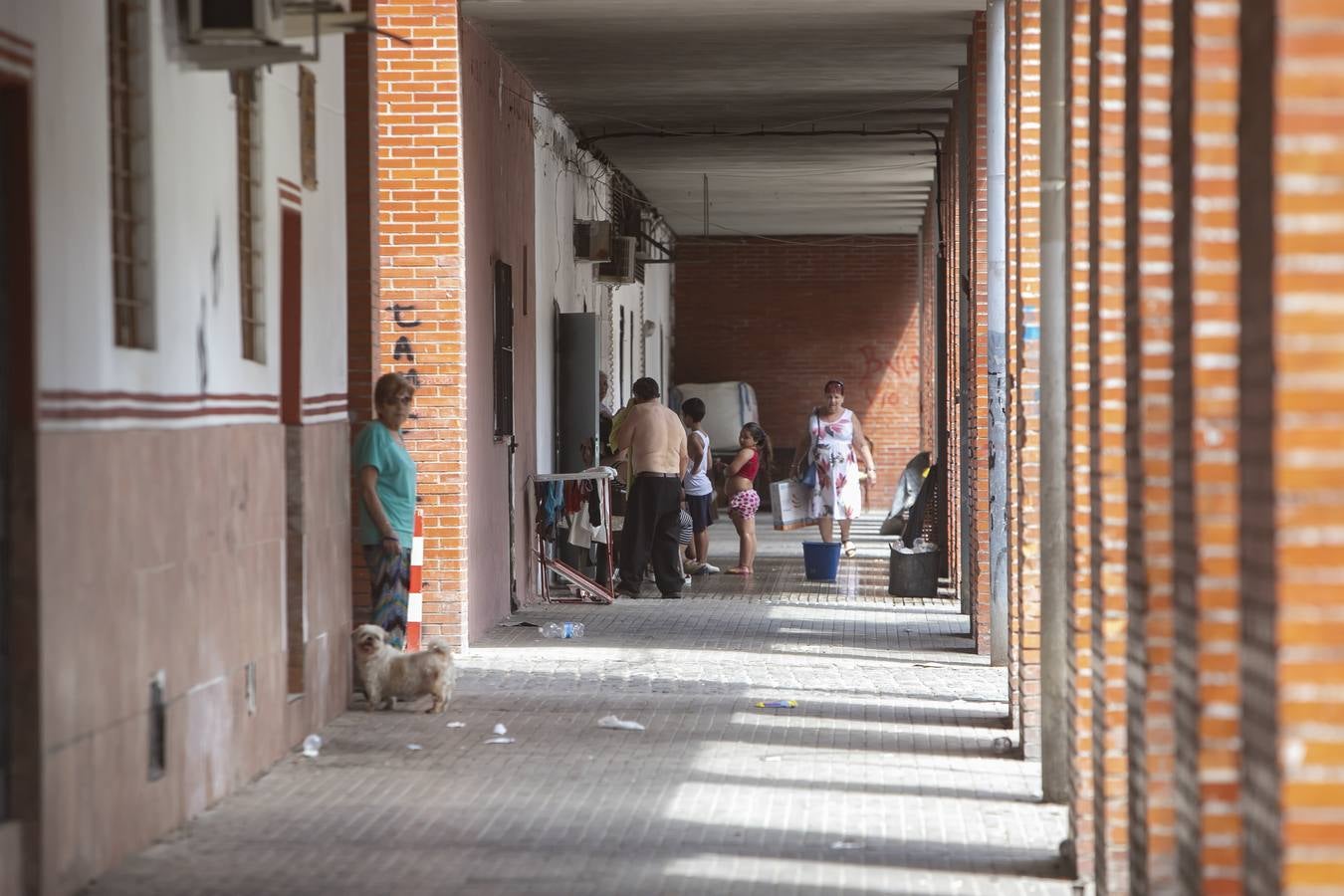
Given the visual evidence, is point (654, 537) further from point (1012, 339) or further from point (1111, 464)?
point (1111, 464)

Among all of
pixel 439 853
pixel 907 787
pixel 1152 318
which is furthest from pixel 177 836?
pixel 1152 318

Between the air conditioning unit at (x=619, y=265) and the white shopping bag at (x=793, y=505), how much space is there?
282 centimetres

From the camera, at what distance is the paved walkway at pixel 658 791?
21.1ft

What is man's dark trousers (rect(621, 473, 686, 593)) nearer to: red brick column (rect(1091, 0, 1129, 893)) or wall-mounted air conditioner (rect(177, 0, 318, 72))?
wall-mounted air conditioner (rect(177, 0, 318, 72))

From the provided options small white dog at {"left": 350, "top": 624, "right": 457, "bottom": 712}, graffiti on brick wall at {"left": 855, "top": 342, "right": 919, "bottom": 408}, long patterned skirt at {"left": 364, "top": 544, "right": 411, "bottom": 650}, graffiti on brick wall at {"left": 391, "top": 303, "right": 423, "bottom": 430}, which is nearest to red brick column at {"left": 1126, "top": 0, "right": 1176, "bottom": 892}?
small white dog at {"left": 350, "top": 624, "right": 457, "bottom": 712}

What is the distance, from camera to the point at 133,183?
688cm

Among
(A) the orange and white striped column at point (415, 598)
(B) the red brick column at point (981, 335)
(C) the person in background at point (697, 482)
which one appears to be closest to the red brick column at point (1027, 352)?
(B) the red brick column at point (981, 335)

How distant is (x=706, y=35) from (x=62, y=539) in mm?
8427

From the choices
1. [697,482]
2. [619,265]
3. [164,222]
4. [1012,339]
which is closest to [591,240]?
[619,265]

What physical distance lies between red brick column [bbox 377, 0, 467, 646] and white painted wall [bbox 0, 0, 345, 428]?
2.79 metres

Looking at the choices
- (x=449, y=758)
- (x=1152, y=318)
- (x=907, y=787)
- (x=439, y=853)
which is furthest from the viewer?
(x=449, y=758)

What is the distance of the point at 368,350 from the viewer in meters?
11.0

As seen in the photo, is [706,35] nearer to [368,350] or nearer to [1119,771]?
[368,350]

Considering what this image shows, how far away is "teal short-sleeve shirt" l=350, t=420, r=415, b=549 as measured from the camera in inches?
396
